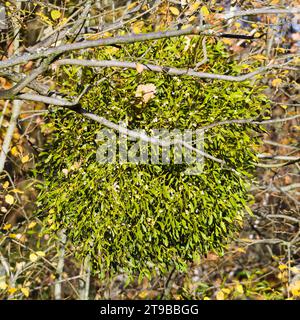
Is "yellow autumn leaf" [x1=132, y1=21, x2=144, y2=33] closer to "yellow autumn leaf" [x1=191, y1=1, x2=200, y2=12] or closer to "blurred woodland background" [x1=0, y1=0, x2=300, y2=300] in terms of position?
"blurred woodland background" [x1=0, y1=0, x2=300, y2=300]

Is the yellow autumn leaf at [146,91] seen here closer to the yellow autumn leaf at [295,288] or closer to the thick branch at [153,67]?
the thick branch at [153,67]

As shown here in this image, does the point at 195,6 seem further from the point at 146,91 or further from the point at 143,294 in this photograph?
the point at 143,294

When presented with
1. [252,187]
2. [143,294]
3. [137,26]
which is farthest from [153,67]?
[143,294]

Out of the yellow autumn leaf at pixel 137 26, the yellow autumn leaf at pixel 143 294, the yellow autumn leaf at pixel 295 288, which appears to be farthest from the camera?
the yellow autumn leaf at pixel 143 294

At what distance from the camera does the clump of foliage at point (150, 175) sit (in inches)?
81.7

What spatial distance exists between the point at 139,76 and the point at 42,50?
40 centimetres

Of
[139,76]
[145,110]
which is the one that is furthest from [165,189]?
[139,76]

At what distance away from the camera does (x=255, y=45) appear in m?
3.71

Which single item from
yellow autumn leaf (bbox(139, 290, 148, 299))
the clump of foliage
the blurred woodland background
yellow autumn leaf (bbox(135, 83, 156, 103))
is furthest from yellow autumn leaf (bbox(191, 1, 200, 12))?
yellow autumn leaf (bbox(139, 290, 148, 299))

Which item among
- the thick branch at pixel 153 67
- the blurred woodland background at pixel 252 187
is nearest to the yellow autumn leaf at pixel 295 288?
the blurred woodland background at pixel 252 187

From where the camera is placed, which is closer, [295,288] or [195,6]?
[195,6]

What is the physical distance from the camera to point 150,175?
2088 mm

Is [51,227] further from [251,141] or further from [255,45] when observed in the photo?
[255,45]

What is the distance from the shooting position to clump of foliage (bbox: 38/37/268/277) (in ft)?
6.81
